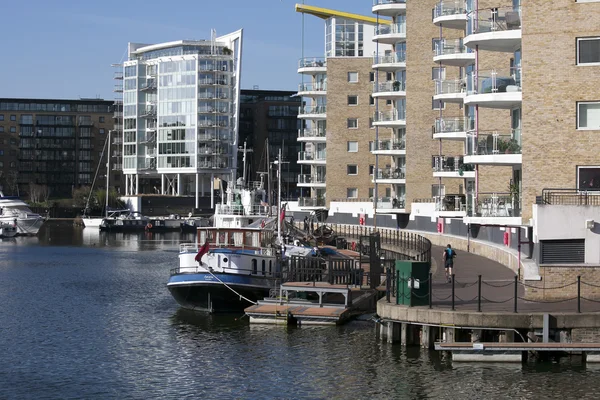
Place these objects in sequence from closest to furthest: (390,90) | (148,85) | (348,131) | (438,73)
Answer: (438,73), (390,90), (348,131), (148,85)

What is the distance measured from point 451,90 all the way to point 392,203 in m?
20.7

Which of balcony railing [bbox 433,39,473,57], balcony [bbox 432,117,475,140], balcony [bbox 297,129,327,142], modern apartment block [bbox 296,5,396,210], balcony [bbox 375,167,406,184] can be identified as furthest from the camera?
balcony [bbox 297,129,327,142]

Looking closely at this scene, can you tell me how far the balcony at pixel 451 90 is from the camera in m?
66.5

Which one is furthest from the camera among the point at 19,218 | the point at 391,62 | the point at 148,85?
the point at 148,85

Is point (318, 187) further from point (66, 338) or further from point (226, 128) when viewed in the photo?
point (66, 338)

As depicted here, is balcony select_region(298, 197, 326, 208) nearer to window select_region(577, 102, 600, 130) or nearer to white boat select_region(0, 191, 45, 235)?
white boat select_region(0, 191, 45, 235)

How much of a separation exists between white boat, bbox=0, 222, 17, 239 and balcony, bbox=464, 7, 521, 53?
87.5 metres

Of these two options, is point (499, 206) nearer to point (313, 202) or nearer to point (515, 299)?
point (515, 299)

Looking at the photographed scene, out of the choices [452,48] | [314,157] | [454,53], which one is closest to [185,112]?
[314,157]

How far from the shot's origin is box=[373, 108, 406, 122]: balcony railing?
91544 millimetres

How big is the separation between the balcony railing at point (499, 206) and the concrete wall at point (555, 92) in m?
4.34

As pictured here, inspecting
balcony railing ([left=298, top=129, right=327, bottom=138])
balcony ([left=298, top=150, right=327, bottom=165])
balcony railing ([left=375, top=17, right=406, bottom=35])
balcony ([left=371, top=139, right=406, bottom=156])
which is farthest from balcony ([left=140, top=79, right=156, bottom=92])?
balcony railing ([left=375, top=17, right=406, bottom=35])

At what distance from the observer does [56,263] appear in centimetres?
8125

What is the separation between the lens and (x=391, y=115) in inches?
3639
